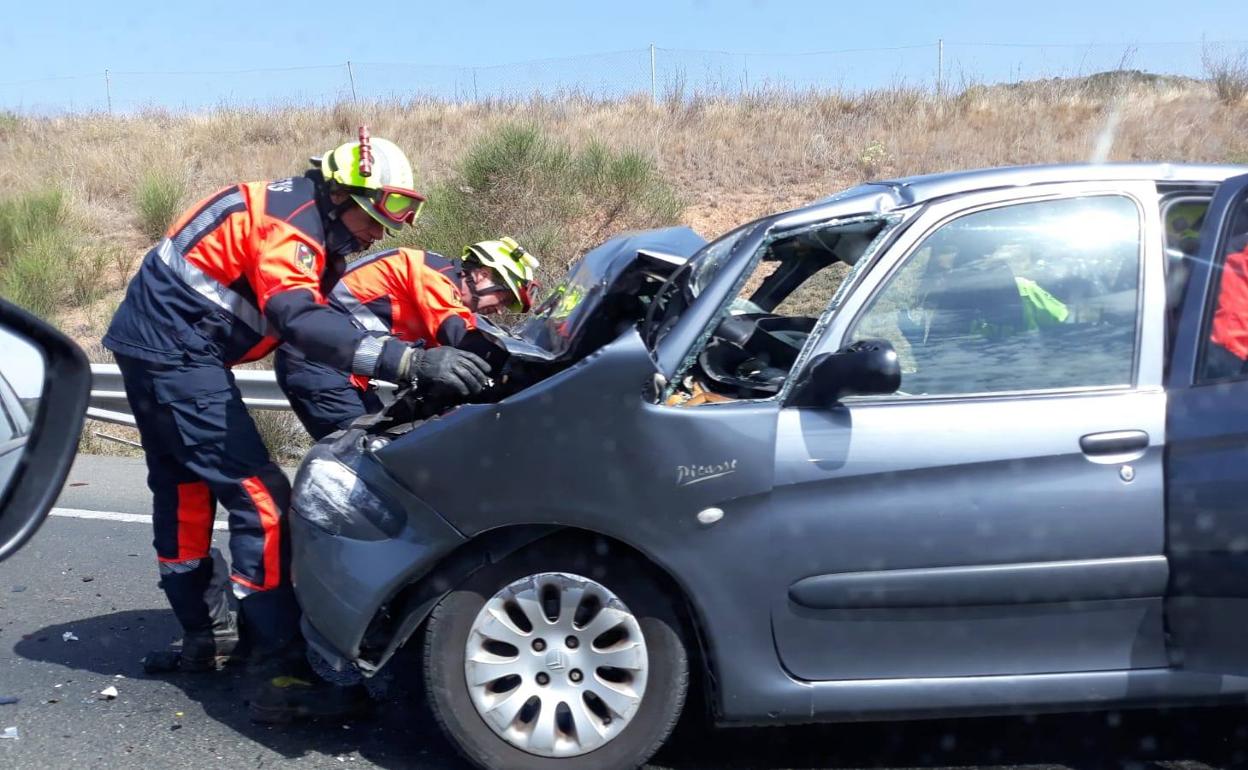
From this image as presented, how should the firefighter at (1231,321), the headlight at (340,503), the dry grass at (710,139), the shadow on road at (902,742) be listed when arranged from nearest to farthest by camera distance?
the firefighter at (1231,321)
the headlight at (340,503)
the shadow on road at (902,742)
the dry grass at (710,139)

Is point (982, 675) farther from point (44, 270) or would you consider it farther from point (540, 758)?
point (44, 270)

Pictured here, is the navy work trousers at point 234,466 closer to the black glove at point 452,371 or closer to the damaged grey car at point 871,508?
the damaged grey car at point 871,508

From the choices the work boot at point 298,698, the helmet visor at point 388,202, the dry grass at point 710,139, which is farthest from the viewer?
the dry grass at point 710,139

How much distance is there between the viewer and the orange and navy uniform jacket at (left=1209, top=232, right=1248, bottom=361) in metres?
3.46

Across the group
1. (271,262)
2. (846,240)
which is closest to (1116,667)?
(846,240)

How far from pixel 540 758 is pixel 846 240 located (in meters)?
1.70

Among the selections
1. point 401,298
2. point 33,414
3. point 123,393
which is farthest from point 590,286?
point 123,393

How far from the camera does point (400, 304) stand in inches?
222

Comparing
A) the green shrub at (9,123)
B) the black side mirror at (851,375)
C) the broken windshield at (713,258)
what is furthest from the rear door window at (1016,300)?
the green shrub at (9,123)

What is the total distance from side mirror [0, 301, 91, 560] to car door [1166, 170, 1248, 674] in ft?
8.43

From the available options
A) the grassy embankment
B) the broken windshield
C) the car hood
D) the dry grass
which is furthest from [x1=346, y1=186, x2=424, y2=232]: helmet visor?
the dry grass

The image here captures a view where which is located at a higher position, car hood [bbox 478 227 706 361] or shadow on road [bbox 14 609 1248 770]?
car hood [bbox 478 227 706 361]

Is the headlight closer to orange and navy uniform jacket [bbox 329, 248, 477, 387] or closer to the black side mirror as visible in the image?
the black side mirror

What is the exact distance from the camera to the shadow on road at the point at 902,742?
12.3ft
